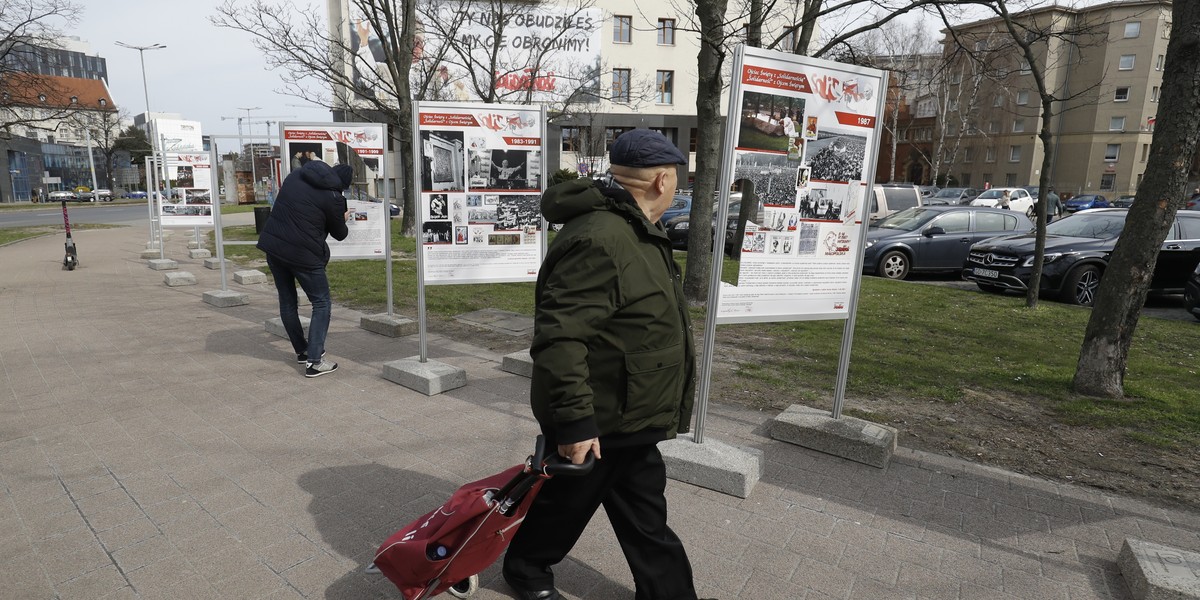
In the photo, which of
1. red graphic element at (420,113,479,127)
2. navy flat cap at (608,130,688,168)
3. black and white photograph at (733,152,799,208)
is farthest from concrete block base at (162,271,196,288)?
navy flat cap at (608,130,688,168)

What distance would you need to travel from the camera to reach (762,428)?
4.70m

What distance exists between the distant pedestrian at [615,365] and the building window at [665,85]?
155 ft

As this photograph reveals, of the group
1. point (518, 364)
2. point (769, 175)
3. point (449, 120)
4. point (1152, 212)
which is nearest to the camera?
point (769, 175)

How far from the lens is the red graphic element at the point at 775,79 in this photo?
135 inches

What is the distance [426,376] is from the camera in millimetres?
5375

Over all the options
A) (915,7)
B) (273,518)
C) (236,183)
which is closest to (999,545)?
(273,518)

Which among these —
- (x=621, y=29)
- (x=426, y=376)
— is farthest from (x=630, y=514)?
(x=621, y=29)

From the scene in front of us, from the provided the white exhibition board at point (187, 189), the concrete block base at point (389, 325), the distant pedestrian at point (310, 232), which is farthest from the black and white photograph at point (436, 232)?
the white exhibition board at point (187, 189)

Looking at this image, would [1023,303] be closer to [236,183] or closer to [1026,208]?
[1026,208]

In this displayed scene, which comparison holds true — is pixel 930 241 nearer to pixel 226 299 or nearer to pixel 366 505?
pixel 226 299

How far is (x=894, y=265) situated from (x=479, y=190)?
10676 mm

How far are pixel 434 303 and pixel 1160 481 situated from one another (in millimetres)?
8069

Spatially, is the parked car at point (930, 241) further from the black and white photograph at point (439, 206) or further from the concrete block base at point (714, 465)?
the concrete block base at point (714, 465)

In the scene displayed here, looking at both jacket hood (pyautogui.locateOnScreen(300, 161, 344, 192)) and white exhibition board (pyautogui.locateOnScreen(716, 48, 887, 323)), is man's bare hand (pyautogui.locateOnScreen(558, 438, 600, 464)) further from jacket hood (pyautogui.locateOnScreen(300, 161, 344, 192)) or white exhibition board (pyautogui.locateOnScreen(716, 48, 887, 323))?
jacket hood (pyautogui.locateOnScreen(300, 161, 344, 192))
